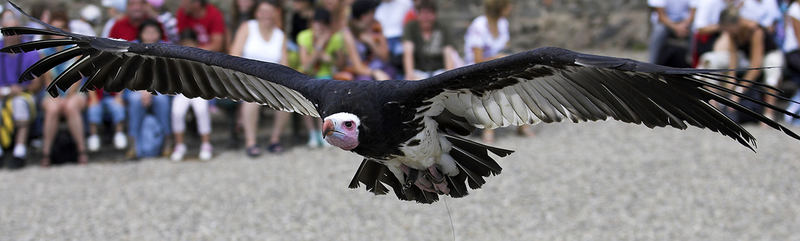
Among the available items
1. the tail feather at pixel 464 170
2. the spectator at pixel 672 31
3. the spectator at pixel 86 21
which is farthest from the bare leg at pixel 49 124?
the spectator at pixel 672 31

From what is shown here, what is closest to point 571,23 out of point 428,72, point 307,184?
A: point 428,72

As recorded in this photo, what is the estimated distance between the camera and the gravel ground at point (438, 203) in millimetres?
5766

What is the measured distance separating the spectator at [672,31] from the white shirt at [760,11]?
56 centimetres

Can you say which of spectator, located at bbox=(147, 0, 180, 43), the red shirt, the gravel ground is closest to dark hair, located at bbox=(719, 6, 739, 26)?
the gravel ground

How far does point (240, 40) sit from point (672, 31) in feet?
13.7

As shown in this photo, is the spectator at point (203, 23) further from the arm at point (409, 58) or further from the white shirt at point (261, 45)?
the arm at point (409, 58)

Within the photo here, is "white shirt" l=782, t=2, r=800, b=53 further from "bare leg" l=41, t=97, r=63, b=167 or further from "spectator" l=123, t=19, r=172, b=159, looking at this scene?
"bare leg" l=41, t=97, r=63, b=167

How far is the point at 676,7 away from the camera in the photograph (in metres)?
9.22

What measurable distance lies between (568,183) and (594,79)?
3104 mm

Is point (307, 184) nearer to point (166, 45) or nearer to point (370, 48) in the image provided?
point (370, 48)

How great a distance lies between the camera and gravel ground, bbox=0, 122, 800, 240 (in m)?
5.77

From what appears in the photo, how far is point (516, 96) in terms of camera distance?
13.4 feet

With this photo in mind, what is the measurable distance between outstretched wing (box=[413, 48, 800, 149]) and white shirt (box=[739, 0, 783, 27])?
206 inches

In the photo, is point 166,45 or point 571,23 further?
point 571,23
